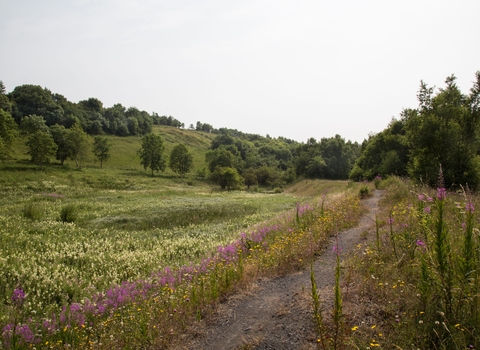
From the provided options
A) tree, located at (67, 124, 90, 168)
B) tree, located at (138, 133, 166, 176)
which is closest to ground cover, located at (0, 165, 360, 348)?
tree, located at (67, 124, 90, 168)

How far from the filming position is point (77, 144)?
67375 mm

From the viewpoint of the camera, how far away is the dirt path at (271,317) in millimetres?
4234

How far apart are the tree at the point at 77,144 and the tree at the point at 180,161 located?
24.2 metres

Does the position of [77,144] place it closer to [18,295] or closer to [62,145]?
[62,145]

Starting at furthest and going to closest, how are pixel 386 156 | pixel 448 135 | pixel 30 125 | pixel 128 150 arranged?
pixel 128 150 → pixel 30 125 → pixel 386 156 → pixel 448 135

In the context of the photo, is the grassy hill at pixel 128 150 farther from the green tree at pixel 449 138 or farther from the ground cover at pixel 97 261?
the green tree at pixel 449 138

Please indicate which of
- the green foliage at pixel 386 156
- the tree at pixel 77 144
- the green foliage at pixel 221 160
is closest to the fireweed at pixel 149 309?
the green foliage at pixel 386 156

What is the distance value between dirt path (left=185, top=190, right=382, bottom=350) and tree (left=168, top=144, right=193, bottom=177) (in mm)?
82172

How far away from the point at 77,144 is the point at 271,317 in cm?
7532

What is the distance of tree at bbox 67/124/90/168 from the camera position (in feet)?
220

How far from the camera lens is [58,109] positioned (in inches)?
4028

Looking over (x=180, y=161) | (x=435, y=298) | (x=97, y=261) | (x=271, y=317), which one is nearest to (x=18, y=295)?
(x=271, y=317)

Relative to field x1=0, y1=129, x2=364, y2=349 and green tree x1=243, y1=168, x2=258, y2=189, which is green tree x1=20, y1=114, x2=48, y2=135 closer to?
green tree x1=243, y1=168, x2=258, y2=189

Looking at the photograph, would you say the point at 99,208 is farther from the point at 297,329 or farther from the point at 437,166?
the point at 437,166
